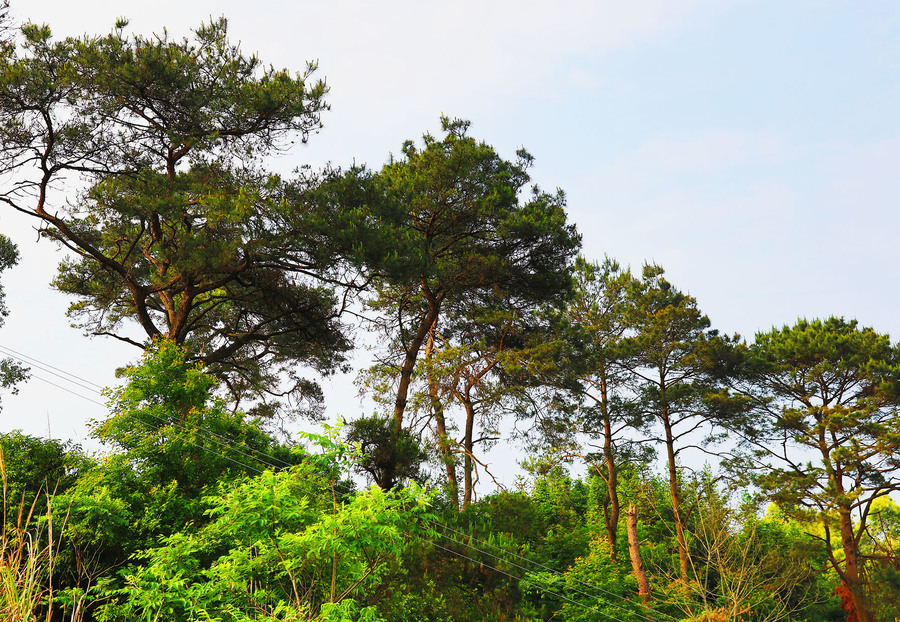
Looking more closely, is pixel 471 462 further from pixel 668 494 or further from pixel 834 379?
pixel 668 494

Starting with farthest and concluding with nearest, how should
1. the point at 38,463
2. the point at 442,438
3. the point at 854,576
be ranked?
the point at 854,576 < the point at 442,438 < the point at 38,463

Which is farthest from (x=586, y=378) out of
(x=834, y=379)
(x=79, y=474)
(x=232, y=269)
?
(x=79, y=474)

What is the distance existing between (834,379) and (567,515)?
10138 mm

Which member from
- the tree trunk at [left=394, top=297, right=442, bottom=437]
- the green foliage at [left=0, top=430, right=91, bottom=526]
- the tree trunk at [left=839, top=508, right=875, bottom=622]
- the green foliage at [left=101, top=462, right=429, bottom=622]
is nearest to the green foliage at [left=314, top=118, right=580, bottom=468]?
the tree trunk at [left=394, top=297, right=442, bottom=437]

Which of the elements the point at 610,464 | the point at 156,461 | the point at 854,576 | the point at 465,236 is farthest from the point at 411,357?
the point at 854,576

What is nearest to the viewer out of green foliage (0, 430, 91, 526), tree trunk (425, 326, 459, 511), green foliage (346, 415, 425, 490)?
green foliage (0, 430, 91, 526)

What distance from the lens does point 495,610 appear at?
441 inches

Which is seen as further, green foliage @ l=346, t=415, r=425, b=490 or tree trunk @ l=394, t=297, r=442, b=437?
tree trunk @ l=394, t=297, r=442, b=437

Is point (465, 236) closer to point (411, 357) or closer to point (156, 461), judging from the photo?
point (411, 357)

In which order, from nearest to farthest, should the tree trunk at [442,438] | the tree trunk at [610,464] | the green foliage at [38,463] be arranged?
1. the green foliage at [38,463]
2. the tree trunk at [442,438]
3. the tree trunk at [610,464]

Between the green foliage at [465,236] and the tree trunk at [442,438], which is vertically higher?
the green foliage at [465,236]

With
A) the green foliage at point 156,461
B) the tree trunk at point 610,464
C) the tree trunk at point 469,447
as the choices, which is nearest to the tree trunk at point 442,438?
the tree trunk at point 469,447

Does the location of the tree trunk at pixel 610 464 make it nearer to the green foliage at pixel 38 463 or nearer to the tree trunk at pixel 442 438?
the tree trunk at pixel 442 438

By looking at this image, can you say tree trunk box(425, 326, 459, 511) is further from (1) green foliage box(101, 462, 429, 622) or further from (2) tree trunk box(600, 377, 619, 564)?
(1) green foliage box(101, 462, 429, 622)
